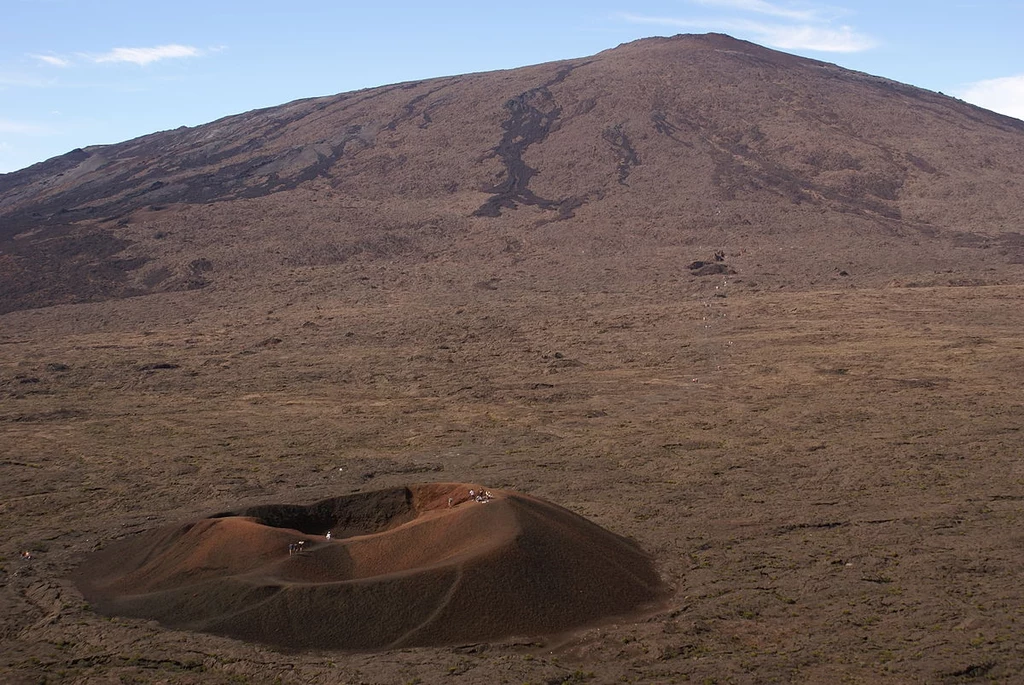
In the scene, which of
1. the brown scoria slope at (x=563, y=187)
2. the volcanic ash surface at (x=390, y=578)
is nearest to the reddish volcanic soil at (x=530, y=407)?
the volcanic ash surface at (x=390, y=578)

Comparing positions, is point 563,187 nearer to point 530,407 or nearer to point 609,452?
point 530,407

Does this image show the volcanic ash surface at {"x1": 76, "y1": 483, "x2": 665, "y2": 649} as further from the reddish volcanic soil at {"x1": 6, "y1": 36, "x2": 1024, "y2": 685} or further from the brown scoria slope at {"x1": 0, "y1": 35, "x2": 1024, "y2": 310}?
the brown scoria slope at {"x1": 0, "y1": 35, "x2": 1024, "y2": 310}

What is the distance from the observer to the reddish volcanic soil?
726 centimetres

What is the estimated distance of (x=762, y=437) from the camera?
13.8 meters

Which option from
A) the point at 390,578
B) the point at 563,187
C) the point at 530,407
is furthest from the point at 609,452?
the point at 563,187

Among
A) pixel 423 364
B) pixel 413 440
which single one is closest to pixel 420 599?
pixel 413 440

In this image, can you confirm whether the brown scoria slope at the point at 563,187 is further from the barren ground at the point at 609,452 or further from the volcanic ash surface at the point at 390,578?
the volcanic ash surface at the point at 390,578

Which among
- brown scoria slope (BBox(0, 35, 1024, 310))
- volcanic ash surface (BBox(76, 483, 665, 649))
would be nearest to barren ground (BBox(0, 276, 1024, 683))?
volcanic ash surface (BBox(76, 483, 665, 649))

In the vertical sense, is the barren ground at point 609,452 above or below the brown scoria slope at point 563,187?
below

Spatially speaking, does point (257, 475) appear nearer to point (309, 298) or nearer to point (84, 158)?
point (309, 298)

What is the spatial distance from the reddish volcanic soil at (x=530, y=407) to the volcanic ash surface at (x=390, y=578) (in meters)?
0.03

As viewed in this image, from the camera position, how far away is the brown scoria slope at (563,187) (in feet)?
107

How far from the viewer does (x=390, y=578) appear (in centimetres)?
756

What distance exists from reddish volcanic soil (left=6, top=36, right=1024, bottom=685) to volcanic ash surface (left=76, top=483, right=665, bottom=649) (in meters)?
0.03
